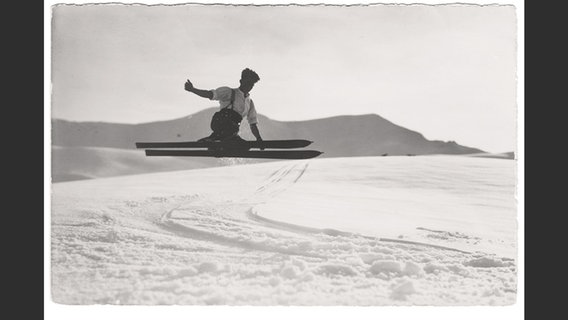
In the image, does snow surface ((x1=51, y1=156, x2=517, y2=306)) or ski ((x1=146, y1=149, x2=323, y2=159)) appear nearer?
snow surface ((x1=51, y1=156, x2=517, y2=306))

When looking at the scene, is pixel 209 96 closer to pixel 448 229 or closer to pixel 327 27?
pixel 327 27

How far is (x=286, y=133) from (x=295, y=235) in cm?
61

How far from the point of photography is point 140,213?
4578 millimetres

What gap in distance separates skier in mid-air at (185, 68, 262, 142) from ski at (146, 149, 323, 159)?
0.09 meters

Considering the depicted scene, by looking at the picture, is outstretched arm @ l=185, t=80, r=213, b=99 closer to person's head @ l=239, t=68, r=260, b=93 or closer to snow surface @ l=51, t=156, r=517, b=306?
person's head @ l=239, t=68, r=260, b=93

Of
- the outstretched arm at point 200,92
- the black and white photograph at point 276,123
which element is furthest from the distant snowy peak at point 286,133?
the outstretched arm at point 200,92

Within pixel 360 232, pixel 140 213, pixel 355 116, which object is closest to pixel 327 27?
pixel 355 116

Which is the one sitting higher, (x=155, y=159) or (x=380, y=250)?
(x=155, y=159)

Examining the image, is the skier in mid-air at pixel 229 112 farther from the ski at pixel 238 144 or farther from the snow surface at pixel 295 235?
the snow surface at pixel 295 235

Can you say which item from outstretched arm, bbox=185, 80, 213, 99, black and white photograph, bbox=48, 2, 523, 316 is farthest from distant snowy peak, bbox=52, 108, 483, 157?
outstretched arm, bbox=185, 80, 213, 99

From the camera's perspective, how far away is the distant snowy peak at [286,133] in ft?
15.0

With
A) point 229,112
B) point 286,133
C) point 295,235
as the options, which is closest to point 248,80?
point 229,112

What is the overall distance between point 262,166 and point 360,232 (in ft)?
2.33

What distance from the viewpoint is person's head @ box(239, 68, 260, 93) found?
14.9 feet
